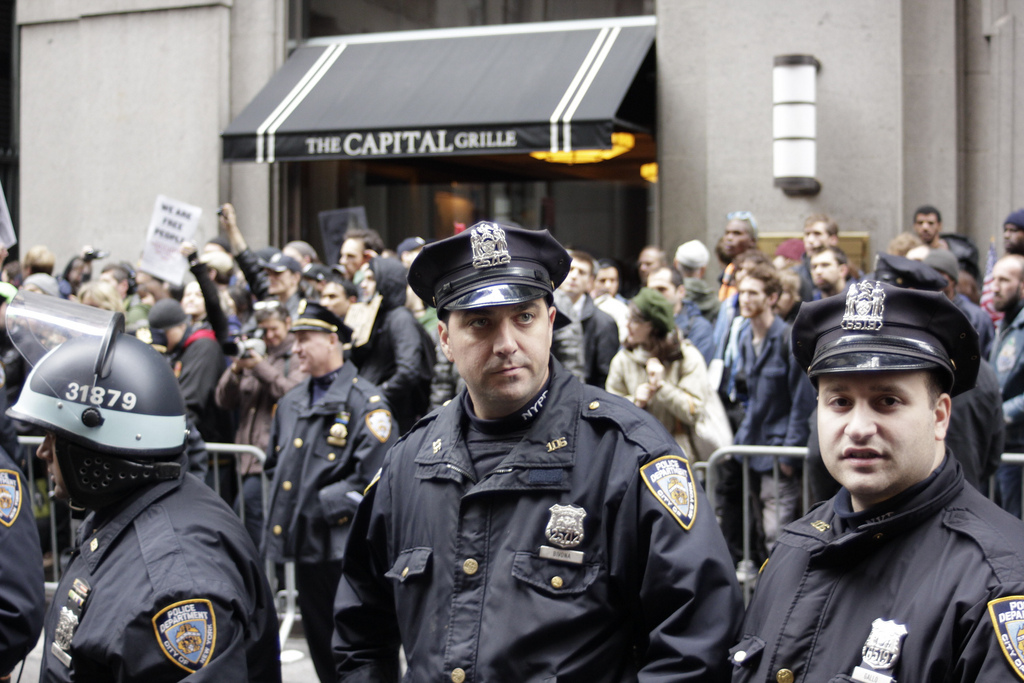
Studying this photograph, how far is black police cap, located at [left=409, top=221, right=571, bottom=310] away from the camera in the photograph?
275 centimetres

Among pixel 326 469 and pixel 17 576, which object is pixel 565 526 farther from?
pixel 326 469

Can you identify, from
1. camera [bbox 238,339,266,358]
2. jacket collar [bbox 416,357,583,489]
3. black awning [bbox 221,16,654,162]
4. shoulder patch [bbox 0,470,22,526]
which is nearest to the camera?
jacket collar [bbox 416,357,583,489]

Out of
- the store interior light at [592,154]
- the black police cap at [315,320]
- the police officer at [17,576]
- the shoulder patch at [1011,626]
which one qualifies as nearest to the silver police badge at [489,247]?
the shoulder patch at [1011,626]

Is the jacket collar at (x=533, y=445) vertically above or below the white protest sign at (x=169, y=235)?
below

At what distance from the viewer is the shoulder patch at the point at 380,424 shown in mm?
5672

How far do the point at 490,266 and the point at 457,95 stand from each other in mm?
9498

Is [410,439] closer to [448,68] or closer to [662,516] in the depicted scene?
[662,516]

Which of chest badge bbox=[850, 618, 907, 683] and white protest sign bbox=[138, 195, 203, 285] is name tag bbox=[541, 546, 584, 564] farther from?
white protest sign bbox=[138, 195, 203, 285]

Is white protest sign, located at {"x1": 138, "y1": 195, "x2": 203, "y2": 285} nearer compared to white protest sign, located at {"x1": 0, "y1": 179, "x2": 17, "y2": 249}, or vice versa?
white protest sign, located at {"x1": 0, "y1": 179, "x2": 17, "y2": 249}

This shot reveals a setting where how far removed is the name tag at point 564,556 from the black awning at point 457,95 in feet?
27.8

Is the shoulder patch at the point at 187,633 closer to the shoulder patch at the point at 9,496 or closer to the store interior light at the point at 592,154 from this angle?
the shoulder patch at the point at 9,496

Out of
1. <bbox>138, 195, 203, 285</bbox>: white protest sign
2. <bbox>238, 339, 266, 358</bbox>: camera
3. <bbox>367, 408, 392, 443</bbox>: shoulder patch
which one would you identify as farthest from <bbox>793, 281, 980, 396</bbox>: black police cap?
<bbox>138, 195, 203, 285</bbox>: white protest sign

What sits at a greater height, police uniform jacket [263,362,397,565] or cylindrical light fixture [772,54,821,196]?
cylindrical light fixture [772,54,821,196]

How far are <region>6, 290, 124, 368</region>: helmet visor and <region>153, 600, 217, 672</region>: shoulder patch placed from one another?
960 mm
